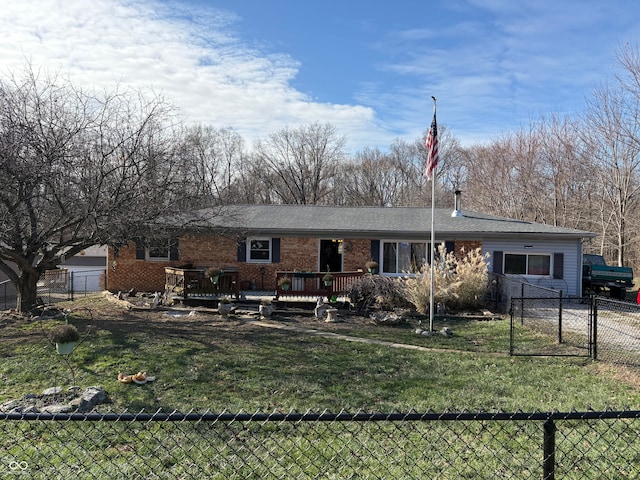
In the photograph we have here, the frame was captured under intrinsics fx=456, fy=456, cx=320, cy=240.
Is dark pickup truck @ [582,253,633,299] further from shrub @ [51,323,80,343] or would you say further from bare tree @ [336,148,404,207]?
bare tree @ [336,148,404,207]

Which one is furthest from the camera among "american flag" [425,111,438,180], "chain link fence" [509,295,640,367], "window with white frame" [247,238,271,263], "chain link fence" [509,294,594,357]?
"window with white frame" [247,238,271,263]

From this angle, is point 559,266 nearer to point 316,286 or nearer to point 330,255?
point 330,255

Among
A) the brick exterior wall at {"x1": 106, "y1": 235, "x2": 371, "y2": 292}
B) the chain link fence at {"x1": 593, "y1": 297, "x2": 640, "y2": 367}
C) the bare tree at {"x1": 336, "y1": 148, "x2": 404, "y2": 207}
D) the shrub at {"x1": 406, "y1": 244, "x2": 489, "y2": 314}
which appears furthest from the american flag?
the bare tree at {"x1": 336, "y1": 148, "x2": 404, "y2": 207}

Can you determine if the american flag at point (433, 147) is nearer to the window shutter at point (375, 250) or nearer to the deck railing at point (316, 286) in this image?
the deck railing at point (316, 286)

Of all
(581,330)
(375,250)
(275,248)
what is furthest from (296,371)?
(275,248)

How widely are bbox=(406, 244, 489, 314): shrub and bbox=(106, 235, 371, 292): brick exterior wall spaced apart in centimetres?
399

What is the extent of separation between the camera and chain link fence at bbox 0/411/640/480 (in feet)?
13.8

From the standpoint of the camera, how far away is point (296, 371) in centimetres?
792

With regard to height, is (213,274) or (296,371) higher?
(213,274)

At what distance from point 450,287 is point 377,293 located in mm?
2211

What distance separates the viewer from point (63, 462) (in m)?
4.46

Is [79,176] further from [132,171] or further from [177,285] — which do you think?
[177,285]

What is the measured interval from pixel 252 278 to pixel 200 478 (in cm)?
1396


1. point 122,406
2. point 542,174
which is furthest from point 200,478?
point 542,174
